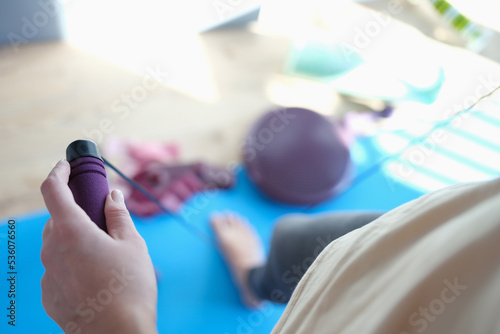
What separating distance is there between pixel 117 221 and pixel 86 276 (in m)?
0.06

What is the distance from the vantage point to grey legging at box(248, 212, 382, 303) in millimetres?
690

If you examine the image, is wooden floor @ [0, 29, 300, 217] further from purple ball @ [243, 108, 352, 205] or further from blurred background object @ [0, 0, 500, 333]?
purple ball @ [243, 108, 352, 205]

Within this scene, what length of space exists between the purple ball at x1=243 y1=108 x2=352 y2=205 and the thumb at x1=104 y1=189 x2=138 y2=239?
71 cm

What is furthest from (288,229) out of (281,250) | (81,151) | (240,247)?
(81,151)

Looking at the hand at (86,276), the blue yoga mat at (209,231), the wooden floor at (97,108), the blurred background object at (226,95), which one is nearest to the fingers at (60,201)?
the hand at (86,276)

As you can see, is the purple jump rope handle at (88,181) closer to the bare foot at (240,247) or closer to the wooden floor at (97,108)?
the bare foot at (240,247)

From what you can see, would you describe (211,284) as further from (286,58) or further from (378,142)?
(286,58)

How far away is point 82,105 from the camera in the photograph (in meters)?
1.28

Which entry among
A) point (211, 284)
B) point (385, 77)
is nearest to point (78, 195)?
point (211, 284)

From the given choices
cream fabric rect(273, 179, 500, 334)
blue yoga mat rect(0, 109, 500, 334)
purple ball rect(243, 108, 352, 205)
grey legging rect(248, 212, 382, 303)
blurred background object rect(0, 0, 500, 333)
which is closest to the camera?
cream fabric rect(273, 179, 500, 334)

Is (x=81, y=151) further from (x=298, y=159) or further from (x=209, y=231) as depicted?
(x=298, y=159)

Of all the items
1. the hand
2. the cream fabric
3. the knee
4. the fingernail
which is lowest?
the knee

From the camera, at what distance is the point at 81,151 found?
0.49 metres

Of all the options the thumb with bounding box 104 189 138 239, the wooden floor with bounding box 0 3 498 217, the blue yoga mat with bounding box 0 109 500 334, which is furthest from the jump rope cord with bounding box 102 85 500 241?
the thumb with bounding box 104 189 138 239
